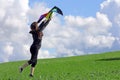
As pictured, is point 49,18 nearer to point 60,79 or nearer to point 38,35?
point 38,35

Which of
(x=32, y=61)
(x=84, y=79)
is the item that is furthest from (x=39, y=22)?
(x=84, y=79)

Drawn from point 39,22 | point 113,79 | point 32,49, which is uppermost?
point 39,22

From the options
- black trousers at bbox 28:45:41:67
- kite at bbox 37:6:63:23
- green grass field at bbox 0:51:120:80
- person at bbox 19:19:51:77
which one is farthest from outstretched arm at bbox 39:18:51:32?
green grass field at bbox 0:51:120:80

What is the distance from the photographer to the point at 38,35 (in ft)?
74.3

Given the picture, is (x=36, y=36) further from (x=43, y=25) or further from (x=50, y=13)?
(x=50, y=13)

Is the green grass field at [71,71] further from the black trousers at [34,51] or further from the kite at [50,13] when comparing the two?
the kite at [50,13]

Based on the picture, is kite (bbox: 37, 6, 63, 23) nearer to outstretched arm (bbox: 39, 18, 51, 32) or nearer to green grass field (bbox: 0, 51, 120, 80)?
outstretched arm (bbox: 39, 18, 51, 32)

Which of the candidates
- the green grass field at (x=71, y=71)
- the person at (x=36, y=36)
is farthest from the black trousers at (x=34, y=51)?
the green grass field at (x=71, y=71)

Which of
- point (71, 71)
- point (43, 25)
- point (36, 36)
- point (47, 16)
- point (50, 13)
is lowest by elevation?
point (71, 71)

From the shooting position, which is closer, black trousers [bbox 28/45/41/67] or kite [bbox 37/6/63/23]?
black trousers [bbox 28/45/41/67]

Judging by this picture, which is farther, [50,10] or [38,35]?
[50,10]

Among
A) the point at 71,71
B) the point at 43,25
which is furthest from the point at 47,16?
the point at 71,71

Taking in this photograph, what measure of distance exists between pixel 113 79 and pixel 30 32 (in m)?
5.23

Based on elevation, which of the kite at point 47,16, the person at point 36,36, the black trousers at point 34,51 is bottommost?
the black trousers at point 34,51
